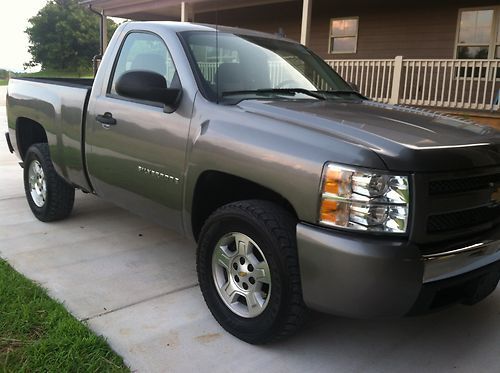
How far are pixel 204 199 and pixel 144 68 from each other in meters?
1.23

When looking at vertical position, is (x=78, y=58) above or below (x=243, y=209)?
above

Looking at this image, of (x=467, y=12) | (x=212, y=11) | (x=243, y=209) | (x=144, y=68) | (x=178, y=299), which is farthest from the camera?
(x=212, y=11)

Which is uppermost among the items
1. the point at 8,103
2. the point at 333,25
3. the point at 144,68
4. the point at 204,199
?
the point at 333,25

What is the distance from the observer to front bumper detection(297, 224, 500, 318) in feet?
7.75

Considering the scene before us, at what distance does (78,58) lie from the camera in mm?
45844

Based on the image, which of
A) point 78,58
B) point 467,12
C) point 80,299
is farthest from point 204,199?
point 78,58

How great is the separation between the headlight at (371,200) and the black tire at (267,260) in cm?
37

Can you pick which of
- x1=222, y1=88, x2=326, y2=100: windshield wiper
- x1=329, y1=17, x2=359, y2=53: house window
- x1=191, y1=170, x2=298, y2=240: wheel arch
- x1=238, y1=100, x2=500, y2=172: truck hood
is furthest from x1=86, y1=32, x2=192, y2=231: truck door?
x1=329, y1=17, x2=359, y2=53: house window

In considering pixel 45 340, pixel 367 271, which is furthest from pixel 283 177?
pixel 45 340

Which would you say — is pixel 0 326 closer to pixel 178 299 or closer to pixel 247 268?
pixel 178 299

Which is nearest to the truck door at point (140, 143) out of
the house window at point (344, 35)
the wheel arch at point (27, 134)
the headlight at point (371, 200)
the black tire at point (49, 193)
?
the black tire at point (49, 193)

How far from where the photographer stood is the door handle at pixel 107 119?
12.6 ft

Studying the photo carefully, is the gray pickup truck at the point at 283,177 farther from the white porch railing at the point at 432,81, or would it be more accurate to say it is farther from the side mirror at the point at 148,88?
the white porch railing at the point at 432,81

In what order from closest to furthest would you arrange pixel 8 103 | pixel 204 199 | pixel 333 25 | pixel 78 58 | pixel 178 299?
1. pixel 204 199
2. pixel 178 299
3. pixel 8 103
4. pixel 333 25
5. pixel 78 58
